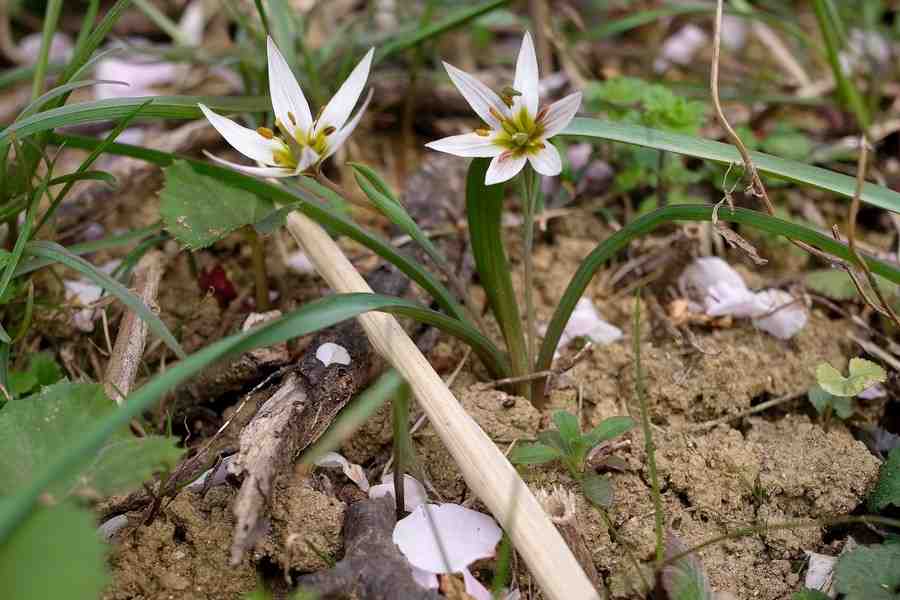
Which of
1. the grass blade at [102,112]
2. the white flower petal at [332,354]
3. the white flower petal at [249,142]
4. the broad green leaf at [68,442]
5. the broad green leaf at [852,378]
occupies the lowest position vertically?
the broad green leaf at [852,378]

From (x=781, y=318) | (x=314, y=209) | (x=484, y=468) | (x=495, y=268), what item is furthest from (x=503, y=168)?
(x=781, y=318)

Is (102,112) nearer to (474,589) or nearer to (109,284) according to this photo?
(109,284)

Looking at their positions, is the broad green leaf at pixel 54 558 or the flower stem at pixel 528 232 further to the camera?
the flower stem at pixel 528 232

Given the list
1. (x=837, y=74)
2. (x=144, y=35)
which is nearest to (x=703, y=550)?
(x=837, y=74)

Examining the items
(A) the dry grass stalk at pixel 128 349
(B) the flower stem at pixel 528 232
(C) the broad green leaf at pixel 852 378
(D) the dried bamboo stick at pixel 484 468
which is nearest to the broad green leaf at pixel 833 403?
(C) the broad green leaf at pixel 852 378

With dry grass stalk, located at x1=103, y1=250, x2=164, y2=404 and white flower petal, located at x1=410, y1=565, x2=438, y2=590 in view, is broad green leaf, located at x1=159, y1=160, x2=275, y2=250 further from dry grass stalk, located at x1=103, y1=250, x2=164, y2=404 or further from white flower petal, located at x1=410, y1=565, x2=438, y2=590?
white flower petal, located at x1=410, y1=565, x2=438, y2=590

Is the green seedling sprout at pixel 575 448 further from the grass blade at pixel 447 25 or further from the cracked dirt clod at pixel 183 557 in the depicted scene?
the grass blade at pixel 447 25

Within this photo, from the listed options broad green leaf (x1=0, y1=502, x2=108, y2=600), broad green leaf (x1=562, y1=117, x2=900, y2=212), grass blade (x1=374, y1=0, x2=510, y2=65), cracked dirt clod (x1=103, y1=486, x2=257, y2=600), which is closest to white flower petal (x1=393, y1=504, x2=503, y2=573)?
cracked dirt clod (x1=103, y1=486, x2=257, y2=600)
